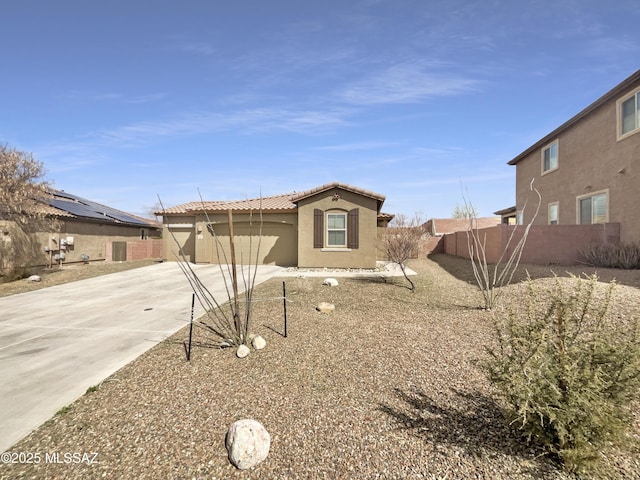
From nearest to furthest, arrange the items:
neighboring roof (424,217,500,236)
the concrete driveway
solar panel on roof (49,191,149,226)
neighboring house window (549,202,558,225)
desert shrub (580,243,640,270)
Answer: the concrete driveway < desert shrub (580,243,640,270) < neighboring house window (549,202,558,225) < solar panel on roof (49,191,149,226) < neighboring roof (424,217,500,236)

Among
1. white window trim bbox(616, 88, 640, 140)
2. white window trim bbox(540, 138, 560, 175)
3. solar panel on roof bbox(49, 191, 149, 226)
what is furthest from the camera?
solar panel on roof bbox(49, 191, 149, 226)

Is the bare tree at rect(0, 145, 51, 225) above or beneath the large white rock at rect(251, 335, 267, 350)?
above

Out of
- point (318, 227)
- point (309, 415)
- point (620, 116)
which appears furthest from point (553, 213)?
point (309, 415)

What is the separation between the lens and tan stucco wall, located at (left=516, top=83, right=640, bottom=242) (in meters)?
10.4

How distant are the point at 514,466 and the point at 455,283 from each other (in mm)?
8579

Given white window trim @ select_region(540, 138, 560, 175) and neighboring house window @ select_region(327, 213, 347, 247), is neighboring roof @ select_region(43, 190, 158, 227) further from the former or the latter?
white window trim @ select_region(540, 138, 560, 175)

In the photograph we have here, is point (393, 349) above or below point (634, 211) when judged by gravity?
below

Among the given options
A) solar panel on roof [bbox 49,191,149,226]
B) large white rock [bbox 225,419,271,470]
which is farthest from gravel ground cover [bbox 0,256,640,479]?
solar panel on roof [bbox 49,191,149,226]

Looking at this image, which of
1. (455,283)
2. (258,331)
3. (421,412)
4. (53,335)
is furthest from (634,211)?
(53,335)

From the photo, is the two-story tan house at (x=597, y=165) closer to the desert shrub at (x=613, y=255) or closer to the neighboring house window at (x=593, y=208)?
the neighboring house window at (x=593, y=208)

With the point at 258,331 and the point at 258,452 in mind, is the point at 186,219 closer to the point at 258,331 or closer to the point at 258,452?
the point at 258,331

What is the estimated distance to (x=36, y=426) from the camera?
3.36m

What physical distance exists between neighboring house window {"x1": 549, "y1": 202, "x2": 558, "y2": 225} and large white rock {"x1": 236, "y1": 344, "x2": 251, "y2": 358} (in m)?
16.6

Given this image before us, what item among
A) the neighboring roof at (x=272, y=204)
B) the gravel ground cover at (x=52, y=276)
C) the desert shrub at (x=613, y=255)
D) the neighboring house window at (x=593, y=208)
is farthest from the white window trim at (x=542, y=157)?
the gravel ground cover at (x=52, y=276)
